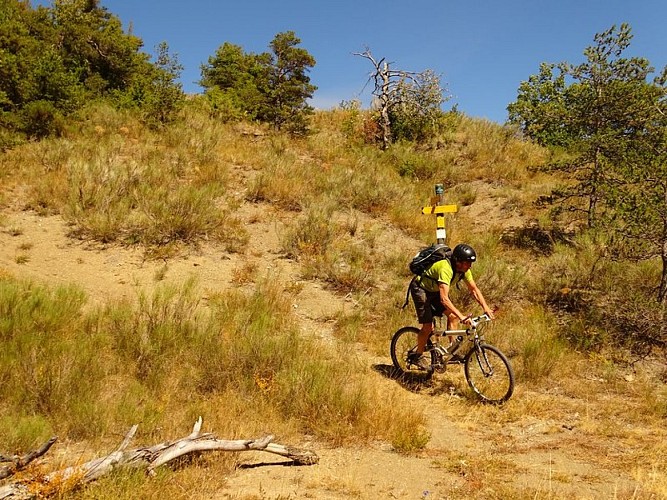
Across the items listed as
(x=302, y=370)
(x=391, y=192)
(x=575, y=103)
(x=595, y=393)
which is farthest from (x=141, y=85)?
(x=595, y=393)

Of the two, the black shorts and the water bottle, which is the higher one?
the black shorts

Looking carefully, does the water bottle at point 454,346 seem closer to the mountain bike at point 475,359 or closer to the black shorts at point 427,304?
the mountain bike at point 475,359

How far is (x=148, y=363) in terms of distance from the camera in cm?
611

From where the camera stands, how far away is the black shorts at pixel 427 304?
22.4ft

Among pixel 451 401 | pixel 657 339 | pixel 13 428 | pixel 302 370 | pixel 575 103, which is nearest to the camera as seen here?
pixel 13 428

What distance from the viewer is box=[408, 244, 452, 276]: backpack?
6.57 m

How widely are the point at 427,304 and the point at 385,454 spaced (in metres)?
2.43

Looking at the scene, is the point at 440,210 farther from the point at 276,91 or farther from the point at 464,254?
the point at 276,91

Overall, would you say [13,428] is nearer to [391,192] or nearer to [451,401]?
[451,401]

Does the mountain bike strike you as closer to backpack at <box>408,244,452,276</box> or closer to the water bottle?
the water bottle

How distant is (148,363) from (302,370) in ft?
6.26

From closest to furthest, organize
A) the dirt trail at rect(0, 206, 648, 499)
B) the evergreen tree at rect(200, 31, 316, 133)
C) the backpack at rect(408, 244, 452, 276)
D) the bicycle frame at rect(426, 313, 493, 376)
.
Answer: the dirt trail at rect(0, 206, 648, 499)
the bicycle frame at rect(426, 313, 493, 376)
the backpack at rect(408, 244, 452, 276)
the evergreen tree at rect(200, 31, 316, 133)

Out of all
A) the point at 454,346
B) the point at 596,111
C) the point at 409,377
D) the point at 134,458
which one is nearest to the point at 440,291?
the point at 454,346

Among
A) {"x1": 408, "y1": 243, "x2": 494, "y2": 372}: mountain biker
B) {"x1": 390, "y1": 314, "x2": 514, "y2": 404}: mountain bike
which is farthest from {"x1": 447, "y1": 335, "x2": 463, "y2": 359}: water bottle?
{"x1": 408, "y1": 243, "x2": 494, "y2": 372}: mountain biker
